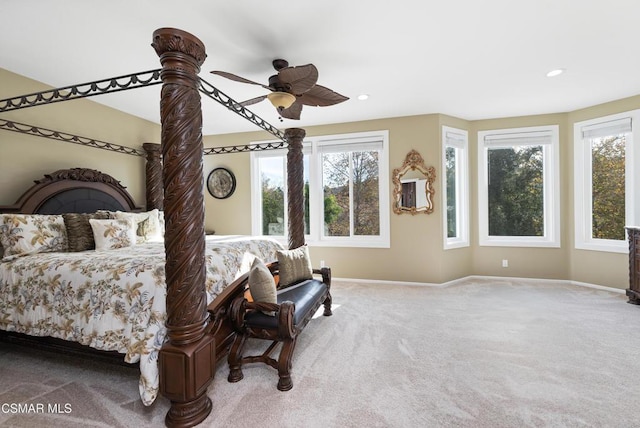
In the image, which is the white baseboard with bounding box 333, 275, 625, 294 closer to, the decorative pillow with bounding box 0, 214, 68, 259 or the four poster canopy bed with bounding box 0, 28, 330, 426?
the four poster canopy bed with bounding box 0, 28, 330, 426

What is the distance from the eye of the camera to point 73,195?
316 cm

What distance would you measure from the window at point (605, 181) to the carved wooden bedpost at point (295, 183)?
401 centimetres

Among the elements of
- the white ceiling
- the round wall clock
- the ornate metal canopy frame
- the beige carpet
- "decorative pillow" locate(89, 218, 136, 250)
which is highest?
the white ceiling

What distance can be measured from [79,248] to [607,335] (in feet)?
15.8

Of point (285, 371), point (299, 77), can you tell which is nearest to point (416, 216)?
point (299, 77)

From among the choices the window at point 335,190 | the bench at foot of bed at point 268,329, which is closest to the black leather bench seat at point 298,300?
the bench at foot of bed at point 268,329

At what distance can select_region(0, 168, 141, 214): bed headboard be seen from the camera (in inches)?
110

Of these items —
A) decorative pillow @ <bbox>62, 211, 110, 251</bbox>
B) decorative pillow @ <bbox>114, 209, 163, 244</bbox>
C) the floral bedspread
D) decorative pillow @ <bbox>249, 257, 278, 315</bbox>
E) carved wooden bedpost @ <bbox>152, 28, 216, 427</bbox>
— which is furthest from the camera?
decorative pillow @ <bbox>114, 209, 163, 244</bbox>

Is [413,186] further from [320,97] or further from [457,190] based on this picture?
[320,97]

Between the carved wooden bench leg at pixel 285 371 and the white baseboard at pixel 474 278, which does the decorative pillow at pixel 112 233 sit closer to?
the carved wooden bench leg at pixel 285 371

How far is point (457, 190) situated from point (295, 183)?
2785 mm

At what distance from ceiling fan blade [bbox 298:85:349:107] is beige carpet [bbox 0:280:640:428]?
7.00 feet

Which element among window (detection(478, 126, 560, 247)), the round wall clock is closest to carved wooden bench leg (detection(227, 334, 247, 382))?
the round wall clock

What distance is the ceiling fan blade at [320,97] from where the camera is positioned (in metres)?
2.36
